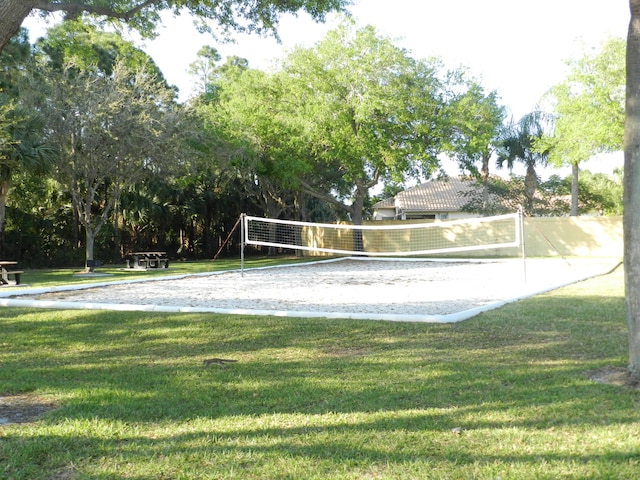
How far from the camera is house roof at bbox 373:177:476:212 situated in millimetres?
43719

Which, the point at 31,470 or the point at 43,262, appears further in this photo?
the point at 43,262

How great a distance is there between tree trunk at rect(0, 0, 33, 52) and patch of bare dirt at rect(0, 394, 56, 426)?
9.33ft

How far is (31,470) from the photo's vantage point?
335cm

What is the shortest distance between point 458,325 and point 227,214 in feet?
82.4

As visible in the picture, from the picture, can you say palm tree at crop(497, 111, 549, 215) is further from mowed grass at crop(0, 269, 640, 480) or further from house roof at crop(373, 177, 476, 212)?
mowed grass at crop(0, 269, 640, 480)

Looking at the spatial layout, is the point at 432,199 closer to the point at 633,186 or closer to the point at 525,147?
the point at 525,147

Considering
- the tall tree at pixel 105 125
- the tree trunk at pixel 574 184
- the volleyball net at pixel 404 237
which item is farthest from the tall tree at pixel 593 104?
the tall tree at pixel 105 125

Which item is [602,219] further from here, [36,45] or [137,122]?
[36,45]

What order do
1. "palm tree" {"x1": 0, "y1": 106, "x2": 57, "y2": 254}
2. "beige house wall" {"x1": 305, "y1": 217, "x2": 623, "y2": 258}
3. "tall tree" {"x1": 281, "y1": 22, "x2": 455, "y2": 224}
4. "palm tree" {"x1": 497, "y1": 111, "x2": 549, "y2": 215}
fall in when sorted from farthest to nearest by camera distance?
"palm tree" {"x1": 497, "y1": 111, "x2": 549, "y2": 215} < "beige house wall" {"x1": 305, "y1": 217, "x2": 623, "y2": 258} < "tall tree" {"x1": 281, "y1": 22, "x2": 455, "y2": 224} < "palm tree" {"x1": 0, "y1": 106, "x2": 57, "y2": 254}

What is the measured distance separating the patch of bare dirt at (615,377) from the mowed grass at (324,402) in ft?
0.52

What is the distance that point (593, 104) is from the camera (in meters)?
25.3

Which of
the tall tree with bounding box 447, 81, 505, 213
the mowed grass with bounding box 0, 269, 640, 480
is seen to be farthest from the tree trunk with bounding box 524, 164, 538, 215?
the mowed grass with bounding box 0, 269, 640, 480

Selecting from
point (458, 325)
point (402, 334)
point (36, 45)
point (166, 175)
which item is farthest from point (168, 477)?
point (36, 45)

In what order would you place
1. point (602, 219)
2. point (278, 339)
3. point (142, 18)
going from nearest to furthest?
1. point (278, 339)
2. point (142, 18)
3. point (602, 219)
